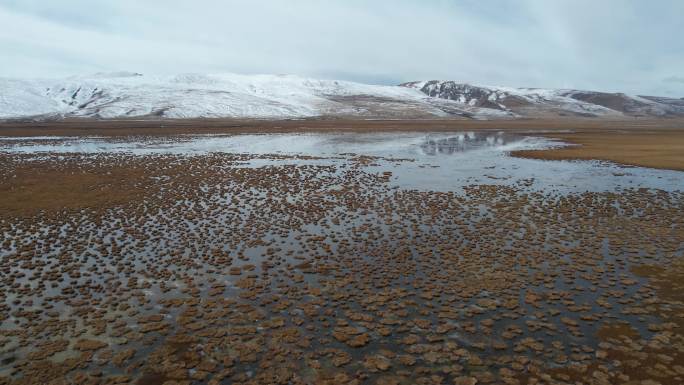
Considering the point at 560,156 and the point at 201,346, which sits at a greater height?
the point at 560,156

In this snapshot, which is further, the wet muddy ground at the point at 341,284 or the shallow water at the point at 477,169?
the shallow water at the point at 477,169

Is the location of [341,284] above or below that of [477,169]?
below

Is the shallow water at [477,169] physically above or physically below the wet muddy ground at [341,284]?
above

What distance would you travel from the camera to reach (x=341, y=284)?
16.4 m

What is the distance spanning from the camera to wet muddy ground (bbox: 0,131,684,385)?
1145 centimetres

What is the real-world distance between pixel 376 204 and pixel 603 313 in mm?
16227

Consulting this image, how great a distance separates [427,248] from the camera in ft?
66.6

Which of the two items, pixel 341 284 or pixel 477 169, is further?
pixel 477 169

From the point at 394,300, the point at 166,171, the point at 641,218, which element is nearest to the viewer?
the point at 394,300

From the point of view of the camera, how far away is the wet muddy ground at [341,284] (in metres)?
11.5

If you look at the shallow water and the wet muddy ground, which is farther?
the shallow water

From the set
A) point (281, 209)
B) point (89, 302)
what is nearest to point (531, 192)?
point (281, 209)

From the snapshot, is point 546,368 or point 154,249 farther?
point 154,249

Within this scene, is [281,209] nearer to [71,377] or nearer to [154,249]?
[154,249]
